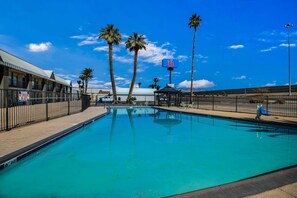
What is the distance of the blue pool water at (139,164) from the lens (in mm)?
3872

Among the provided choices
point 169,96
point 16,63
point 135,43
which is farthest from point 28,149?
point 135,43

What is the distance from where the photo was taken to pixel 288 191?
9.29ft

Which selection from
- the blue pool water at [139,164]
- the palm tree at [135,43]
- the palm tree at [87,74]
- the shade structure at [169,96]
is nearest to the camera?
the blue pool water at [139,164]

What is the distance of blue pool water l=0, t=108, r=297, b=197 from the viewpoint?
3.87 m

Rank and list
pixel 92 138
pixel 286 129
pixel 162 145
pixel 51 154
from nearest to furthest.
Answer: pixel 51 154 < pixel 162 145 < pixel 92 138 < pixel 286 129

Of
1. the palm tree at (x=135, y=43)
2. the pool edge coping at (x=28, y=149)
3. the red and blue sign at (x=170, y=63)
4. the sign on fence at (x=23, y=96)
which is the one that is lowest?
the pool edge coping at (x=28, y=149)

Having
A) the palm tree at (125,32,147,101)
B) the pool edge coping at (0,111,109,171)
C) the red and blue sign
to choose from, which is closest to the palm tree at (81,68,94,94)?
the palm tree at (125,32,147,101)

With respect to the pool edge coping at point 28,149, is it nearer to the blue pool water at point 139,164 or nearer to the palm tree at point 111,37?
the blue pool water at point 139,164

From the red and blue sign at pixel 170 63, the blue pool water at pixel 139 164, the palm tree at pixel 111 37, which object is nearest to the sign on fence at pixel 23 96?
the blue pool water at pixel 139 164

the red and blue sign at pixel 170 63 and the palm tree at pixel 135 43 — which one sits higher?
the palm tree at pixel 135 43

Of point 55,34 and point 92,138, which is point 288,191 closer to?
point 92,138

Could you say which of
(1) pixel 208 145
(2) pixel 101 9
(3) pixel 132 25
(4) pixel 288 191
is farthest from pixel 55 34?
(4) pixel 288 191

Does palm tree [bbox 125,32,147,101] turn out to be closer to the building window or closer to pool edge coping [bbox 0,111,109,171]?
the building window

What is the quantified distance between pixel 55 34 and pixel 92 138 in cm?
3652
